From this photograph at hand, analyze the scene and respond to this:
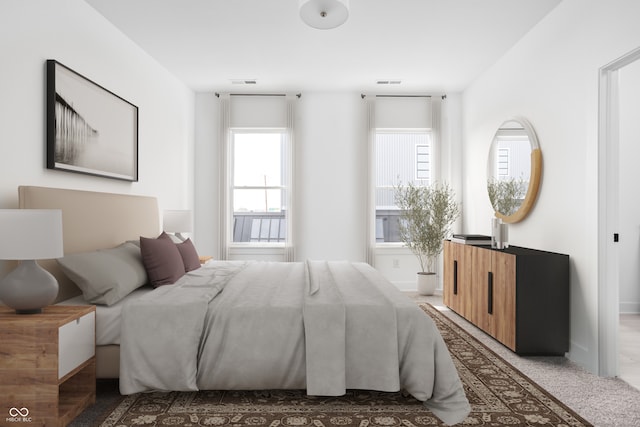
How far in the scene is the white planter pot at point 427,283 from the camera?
555 centimetres

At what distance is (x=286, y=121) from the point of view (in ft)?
19.1

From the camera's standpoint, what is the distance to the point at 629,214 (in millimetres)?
4707

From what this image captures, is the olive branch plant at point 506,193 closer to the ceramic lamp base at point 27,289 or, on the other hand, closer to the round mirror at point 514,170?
the round mirror at point 514,170

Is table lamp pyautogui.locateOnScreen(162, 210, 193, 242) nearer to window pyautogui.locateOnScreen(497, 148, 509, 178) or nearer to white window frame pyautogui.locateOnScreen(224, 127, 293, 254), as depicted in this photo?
white window frame pyautogui.locateOnScreen(224, 127, 293, 254)

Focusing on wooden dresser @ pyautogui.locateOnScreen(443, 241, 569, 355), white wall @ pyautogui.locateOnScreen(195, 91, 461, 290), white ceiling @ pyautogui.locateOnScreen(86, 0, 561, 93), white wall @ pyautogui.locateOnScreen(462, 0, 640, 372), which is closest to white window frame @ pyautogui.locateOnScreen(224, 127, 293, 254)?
white wall @ pyautogui.locateOnScreen(195, 91, 461, 290)

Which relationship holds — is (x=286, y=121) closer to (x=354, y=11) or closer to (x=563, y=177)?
(x=354, y=11)

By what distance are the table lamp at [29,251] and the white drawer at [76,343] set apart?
0.68 ft

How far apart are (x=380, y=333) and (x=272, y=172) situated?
13.1 feet

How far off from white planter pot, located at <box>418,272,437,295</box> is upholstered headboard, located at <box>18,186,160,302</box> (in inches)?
137

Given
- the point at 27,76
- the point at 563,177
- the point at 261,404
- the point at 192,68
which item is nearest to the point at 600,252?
the point at 563,177

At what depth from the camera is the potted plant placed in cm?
550

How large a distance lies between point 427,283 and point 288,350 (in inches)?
140

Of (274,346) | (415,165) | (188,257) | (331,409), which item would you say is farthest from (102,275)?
(415,165)

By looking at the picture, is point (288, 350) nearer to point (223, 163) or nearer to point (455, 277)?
point (455, 277)
